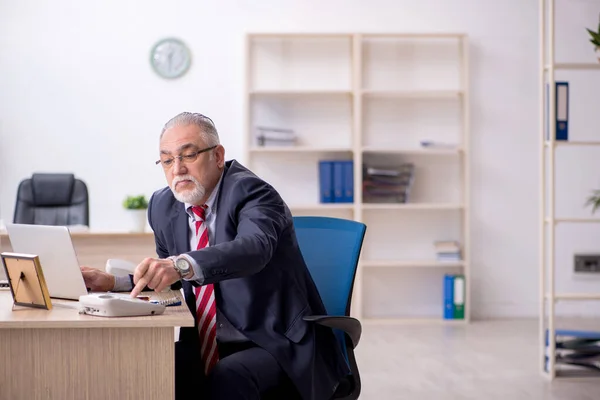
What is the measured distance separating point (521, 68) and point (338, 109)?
4.63ft

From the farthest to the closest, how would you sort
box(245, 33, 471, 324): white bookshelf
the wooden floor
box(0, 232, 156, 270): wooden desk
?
box(245, 33, 471, 324): white bookshelf, box(0, 232, 156, 270): wooden desk, the wooden floor

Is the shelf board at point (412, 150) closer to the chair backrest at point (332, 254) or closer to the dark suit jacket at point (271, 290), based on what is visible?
the chair backrest at point (332, 254)

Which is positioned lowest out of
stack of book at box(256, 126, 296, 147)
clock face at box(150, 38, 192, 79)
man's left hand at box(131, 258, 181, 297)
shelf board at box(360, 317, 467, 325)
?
shelf board at box(360, 317, 467, 325)

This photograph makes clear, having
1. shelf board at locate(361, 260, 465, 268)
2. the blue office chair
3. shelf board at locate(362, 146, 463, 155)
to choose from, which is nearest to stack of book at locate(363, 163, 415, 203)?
shelf board at locate(362, 146, 463, 155)

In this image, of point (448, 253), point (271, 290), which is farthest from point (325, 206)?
point (271, 290)

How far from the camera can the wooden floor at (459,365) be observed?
414 cm

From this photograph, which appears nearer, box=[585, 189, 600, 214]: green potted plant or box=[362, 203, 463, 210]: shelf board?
box=[585, 189, 600, 214]: green potted plant

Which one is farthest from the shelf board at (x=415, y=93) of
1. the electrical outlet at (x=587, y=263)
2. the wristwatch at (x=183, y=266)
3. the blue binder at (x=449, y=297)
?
the wristwatch at (x=183, y=266)

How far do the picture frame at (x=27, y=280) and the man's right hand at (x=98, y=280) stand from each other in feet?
0.90

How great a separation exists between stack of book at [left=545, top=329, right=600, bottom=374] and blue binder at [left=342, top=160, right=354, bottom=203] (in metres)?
2.12

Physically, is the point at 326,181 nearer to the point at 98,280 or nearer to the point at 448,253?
the point at 448,253

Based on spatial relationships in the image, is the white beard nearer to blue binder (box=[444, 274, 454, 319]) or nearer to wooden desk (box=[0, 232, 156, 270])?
wooden desk (box=[0, 232, 156, 270])

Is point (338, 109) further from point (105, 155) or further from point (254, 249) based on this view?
point (254, 249)

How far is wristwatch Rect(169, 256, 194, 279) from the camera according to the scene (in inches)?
78.3
